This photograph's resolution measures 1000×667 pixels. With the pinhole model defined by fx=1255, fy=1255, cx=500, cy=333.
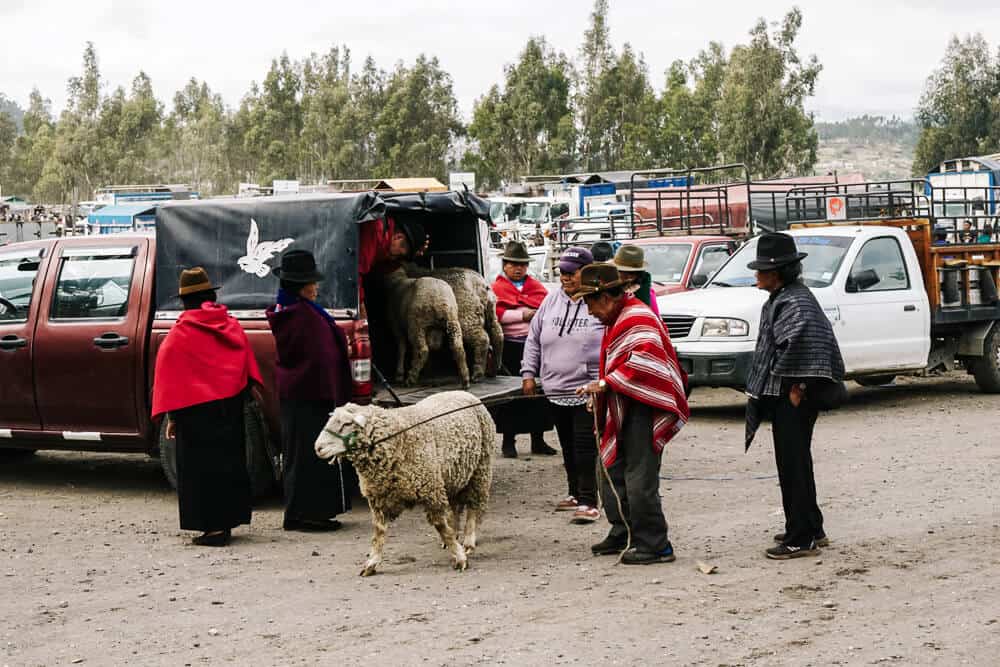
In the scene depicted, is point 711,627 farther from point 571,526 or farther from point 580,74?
point 580,74

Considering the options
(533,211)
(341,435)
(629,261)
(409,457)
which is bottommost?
(409,457)

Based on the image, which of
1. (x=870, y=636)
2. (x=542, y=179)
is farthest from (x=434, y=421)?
(x=542, y=179)

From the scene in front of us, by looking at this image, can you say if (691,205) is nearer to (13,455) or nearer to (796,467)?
(13,455)

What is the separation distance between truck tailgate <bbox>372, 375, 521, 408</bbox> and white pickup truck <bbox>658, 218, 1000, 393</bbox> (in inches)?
149

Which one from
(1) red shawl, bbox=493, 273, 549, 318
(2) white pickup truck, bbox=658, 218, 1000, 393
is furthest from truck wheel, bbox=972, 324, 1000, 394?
(1) red shawl, bbox=493, 273, 549, 318

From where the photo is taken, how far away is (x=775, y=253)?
7348 millimetres

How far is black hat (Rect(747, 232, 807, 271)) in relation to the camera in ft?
24.0

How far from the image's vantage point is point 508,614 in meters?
6.22

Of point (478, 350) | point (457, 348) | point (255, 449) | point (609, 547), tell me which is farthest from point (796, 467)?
point (255, 449)

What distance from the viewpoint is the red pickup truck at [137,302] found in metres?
8.88

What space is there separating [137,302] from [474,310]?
8.51 ft

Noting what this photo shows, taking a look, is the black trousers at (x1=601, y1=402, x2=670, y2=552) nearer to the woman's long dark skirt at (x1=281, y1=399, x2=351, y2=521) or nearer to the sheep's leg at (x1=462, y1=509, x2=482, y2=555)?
the sheep's leg at (x1=462, y1=509, x2=482, y2=555)

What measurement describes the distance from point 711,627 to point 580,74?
68.2 metres

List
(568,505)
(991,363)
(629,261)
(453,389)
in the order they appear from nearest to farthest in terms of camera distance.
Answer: (629,261) → (568,505) → (453,389) → (991,363)
